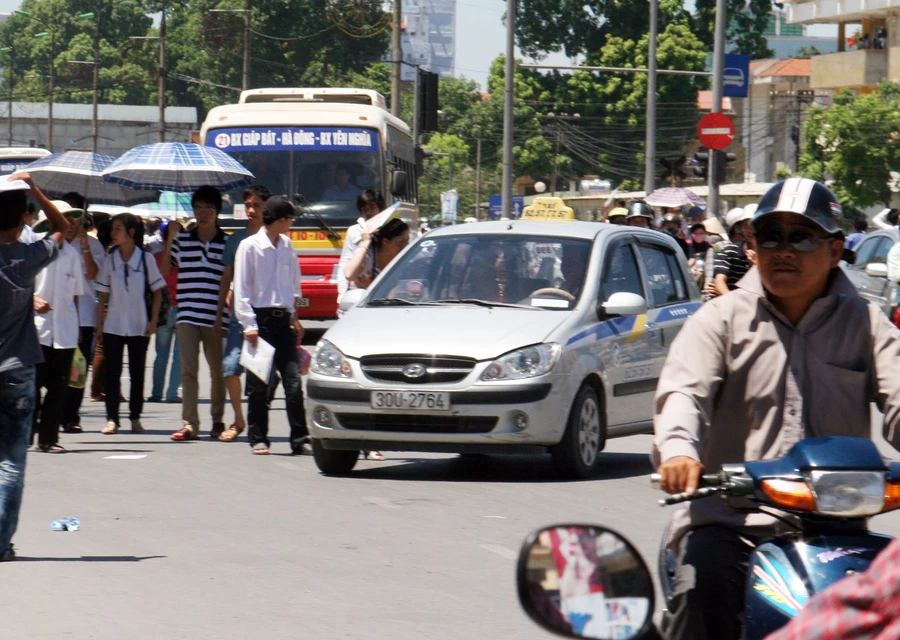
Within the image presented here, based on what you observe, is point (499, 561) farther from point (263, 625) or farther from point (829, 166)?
point (829, 166)

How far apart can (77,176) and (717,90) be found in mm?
12035

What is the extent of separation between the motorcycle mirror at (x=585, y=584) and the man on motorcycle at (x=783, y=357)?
0.84m

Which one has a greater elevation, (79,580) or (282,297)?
(282,297)

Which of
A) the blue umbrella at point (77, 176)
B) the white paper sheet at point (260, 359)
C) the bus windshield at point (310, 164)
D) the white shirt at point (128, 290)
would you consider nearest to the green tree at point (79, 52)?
the bus windshield at point (310, 164)

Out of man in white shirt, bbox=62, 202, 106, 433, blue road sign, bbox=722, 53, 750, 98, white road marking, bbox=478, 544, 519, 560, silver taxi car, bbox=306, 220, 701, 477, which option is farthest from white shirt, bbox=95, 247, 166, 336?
blue road sign, bbox=722, 53, 750, 98

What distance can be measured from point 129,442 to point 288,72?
245 ft

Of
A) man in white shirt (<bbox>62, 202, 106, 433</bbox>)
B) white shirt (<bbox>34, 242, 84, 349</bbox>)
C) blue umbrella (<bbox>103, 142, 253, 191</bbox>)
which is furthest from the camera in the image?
blue umbrella (<bbox>103, 142, 253, 191</bbox>)

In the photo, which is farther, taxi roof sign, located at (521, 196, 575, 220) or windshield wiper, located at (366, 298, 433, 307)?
taxi roof sign, located at (521, 196, 575, 220)

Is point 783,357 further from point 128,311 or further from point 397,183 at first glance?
point 397,183

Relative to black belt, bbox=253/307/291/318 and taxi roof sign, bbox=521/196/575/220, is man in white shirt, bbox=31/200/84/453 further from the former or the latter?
taxi roof sign, bbox=521/196/575/220

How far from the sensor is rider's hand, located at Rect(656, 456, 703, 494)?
3031 millimetres

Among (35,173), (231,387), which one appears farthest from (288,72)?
(231,387)

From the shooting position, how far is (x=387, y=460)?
417 inches

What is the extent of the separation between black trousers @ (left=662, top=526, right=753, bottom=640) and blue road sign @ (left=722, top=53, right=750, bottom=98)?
919 inches
